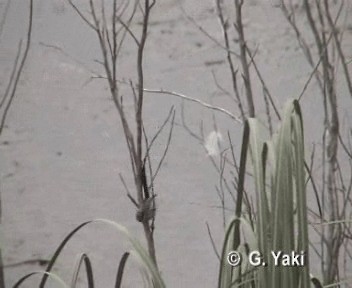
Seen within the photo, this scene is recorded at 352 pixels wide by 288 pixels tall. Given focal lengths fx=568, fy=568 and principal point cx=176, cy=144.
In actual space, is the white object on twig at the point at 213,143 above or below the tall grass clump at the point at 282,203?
above

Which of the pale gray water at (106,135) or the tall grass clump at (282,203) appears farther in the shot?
the pale gray water at (106,135)

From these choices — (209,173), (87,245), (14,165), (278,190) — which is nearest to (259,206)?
(278,190)

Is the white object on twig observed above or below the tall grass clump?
above

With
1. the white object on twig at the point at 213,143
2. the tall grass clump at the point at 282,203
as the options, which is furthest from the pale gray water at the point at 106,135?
the tall grass clump at the point at 282,203

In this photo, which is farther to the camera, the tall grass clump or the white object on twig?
the white object on twig

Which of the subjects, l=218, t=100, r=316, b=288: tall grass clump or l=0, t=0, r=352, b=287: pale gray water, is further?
l=0, t=0, r=352, b=287: pale gray water

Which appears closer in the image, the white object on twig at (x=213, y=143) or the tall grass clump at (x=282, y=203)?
the tall grass clump at (x=282, y=203)

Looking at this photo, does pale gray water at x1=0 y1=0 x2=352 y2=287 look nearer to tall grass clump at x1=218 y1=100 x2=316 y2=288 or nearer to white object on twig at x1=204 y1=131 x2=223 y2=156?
white object on twig at x1=204 y1=131 x2=223 y2=156

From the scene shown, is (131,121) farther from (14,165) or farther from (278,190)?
(278,190)

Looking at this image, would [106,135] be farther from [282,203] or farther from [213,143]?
[282,203]

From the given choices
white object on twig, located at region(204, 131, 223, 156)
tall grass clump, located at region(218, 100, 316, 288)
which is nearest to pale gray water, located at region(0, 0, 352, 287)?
white object on twig, located at region(204, 131, 223, 156)

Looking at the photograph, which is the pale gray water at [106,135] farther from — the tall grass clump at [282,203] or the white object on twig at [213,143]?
the tall grass clump at [282,203]

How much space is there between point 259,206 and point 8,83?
805 mm

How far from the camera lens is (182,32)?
48.3 inches
